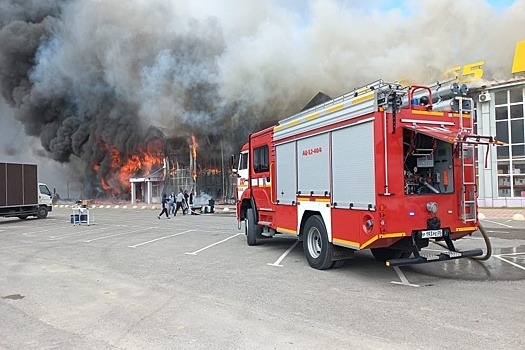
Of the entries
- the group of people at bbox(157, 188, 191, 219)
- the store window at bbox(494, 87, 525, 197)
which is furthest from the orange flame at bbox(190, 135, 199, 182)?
the store window at bbox(494, 87, 525, 197)

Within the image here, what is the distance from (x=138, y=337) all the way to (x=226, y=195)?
29599 millimetres

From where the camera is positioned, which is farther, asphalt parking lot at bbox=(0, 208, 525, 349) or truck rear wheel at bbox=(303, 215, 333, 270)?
truck rear wheel at bbox=(303, 215, 333, 270)

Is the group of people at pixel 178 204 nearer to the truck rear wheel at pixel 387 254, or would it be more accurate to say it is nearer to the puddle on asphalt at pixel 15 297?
the truck rear wheel at pixel 387 254

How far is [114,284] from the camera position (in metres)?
6.67

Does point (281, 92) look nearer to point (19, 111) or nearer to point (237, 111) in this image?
point (237, 111)

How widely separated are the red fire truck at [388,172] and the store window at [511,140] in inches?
634

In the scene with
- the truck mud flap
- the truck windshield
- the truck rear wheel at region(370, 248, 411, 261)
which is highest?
the truck windshield

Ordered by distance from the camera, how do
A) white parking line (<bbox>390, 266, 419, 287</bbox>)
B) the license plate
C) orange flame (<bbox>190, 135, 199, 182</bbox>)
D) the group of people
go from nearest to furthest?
1. the license plate
2. white parking line (<bbox>390, 266, 419, 287</bbox>)
3. the group of people
4. orange flame (<bbox>190, 135, 199, 182</bbox>)

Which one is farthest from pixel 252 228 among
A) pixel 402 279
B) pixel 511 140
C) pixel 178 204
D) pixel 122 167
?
pixel 122 167

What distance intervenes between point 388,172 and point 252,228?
501 centimetres

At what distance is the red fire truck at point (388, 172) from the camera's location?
19.6 ft

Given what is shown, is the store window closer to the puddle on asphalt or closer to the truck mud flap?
the truck mud flap

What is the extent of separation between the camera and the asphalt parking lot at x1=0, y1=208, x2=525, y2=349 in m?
4.16

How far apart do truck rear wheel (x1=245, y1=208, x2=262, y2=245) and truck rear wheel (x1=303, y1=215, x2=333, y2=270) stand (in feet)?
8.62
